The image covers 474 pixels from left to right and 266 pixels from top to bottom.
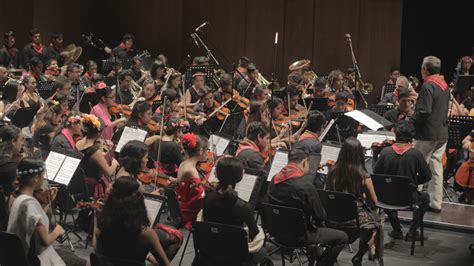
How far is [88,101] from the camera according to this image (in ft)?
35.1

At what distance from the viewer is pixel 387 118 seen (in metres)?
10.2

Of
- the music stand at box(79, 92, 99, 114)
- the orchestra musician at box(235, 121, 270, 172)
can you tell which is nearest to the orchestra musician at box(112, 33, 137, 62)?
the music stand at box(79, 92, 99, 114)

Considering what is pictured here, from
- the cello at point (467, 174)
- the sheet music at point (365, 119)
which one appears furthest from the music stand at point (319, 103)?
the cello at point (467, 174)

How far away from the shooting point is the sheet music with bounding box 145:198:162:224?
226 inches

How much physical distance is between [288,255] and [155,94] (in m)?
4.90

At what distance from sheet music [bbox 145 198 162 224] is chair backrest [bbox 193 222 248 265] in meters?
0.34

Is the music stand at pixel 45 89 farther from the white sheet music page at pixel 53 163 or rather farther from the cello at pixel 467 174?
the cello at pixel 467 174

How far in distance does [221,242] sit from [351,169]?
183cm

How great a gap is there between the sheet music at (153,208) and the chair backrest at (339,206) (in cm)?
166

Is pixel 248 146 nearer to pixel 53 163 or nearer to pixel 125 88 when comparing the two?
pixel 53 163

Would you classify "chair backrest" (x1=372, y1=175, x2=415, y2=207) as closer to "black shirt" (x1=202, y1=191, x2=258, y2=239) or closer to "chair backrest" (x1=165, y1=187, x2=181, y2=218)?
"chair backrest" (x1=165, y1=187, x2=181, y2=218)

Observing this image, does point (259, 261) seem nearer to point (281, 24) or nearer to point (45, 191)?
point (45, 191)

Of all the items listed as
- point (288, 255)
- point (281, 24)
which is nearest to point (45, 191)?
point (288, 255)

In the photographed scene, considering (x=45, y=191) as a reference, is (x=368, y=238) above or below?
below
